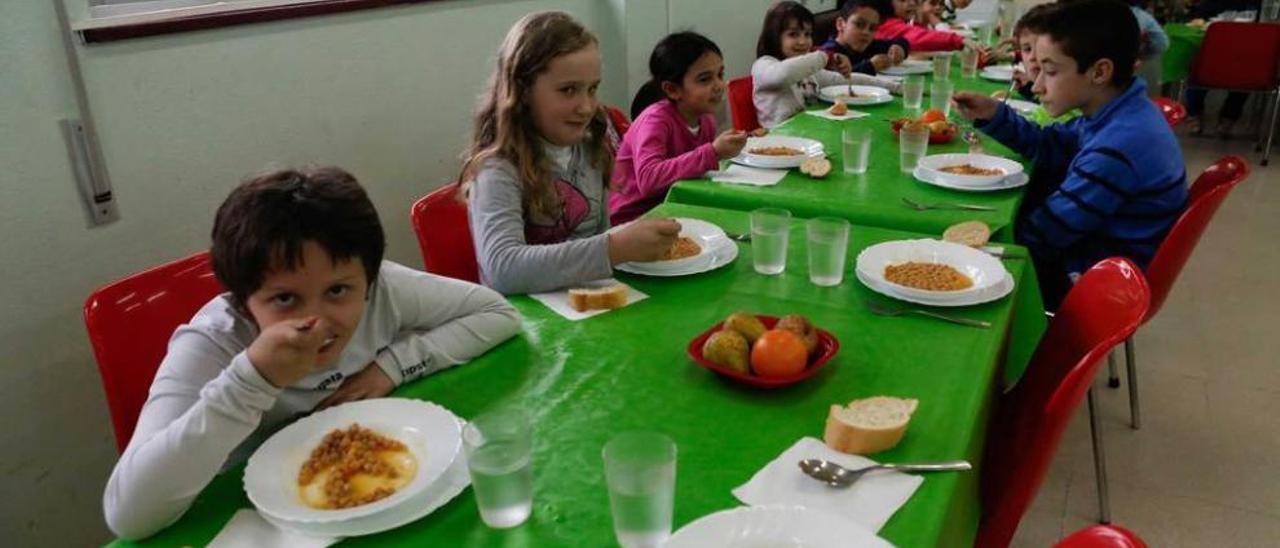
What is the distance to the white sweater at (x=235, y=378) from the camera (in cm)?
88

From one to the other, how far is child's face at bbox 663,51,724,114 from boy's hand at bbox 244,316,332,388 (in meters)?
1.78

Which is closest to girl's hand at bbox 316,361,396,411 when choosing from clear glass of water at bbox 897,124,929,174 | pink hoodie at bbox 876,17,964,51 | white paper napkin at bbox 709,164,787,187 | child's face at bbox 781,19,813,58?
white paper napkin at bbox 709,164,787,187

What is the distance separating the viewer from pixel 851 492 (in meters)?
0.92

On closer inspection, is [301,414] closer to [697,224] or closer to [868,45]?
[697,224]

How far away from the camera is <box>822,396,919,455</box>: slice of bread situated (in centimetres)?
98

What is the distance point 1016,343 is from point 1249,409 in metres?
1.43

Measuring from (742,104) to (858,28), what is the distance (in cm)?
96

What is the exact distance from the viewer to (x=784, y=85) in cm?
322

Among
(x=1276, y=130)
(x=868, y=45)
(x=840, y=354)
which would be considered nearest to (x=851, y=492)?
(x=840, y=354)

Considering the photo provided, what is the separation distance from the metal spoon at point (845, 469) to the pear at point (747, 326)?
25 centimetres

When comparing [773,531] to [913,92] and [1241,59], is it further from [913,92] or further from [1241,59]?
[1241,59]

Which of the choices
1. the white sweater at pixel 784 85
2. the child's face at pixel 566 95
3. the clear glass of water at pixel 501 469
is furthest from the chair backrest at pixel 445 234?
the white sweater at pixel 784 85

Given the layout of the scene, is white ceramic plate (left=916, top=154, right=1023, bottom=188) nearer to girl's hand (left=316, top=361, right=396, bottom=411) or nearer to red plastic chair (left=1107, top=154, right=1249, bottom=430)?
red plastic chair (left=1107, top=154, right=1249, bottom=430)

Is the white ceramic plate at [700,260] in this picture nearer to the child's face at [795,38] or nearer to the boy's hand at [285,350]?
the boy's hand at [285,350]
